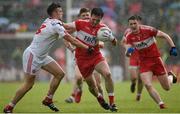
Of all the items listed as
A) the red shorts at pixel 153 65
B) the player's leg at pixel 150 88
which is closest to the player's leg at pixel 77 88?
the red shorts at pixel 153 65

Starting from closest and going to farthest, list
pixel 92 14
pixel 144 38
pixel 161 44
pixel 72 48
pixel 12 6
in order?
1. pixel 92 14
2. pixel 144 38
3. pixel 72 48
4. pixel 161 44
5. pixel 12 6

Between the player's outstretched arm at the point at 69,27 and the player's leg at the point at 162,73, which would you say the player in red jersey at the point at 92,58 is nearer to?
the player's outstretched arm at the point at 69,27

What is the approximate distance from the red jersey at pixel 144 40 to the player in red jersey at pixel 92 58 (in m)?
1.21

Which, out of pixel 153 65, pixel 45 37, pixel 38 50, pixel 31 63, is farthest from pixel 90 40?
pixel 153 65

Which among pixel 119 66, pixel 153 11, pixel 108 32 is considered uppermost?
pixel 108 32

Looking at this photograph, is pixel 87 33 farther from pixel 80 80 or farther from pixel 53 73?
pixel 80 80

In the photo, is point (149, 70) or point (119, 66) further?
point (119, 66)

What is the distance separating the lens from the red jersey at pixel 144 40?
18.9m

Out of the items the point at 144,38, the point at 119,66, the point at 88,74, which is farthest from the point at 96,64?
the point at 119,66

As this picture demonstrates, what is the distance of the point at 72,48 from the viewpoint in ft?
66.6

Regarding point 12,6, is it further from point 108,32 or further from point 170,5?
point 108,32

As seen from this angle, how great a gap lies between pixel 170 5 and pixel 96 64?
76.4ft

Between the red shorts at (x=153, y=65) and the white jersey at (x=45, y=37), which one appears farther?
the red shorts at (x=153, y=65)

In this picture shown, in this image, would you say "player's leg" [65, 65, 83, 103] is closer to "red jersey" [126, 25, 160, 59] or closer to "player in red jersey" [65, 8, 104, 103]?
"player in red jersey" [65, 8, 104, 103]
